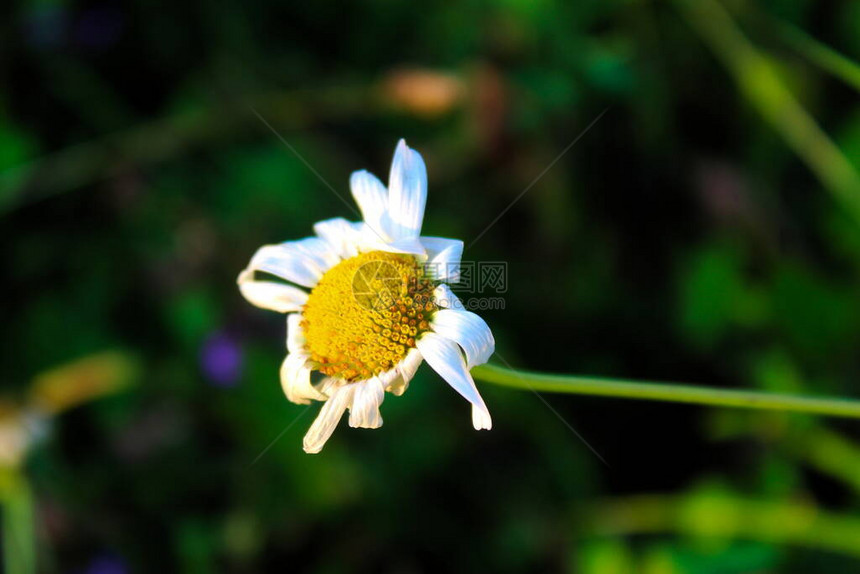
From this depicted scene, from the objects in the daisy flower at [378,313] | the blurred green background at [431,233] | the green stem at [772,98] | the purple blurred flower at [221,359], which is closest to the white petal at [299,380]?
the daisy flower at [378,313]

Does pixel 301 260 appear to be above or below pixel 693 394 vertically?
above

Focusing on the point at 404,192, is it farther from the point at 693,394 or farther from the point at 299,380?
the point at 693,394

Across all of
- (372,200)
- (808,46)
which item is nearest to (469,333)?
(372,200)

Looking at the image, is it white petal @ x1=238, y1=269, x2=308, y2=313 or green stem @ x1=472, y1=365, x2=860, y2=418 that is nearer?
green stem @ x1=472, y1=365, x2=860, y2=418

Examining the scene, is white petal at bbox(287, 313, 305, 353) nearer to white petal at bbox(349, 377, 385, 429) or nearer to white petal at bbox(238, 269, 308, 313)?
white petal at bbox(238, 269, 308, 313)

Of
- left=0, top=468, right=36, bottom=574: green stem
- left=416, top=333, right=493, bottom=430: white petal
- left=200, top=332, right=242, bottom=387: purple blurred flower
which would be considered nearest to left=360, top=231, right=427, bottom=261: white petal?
left=416, top=333, right=493, bottom=430: white petal

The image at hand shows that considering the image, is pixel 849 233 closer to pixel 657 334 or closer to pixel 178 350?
pixel 657 334

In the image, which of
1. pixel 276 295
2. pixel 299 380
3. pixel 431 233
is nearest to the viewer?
pixel 299 380

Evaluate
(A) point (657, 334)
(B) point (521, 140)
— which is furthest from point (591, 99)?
(A) point (657, 334)
